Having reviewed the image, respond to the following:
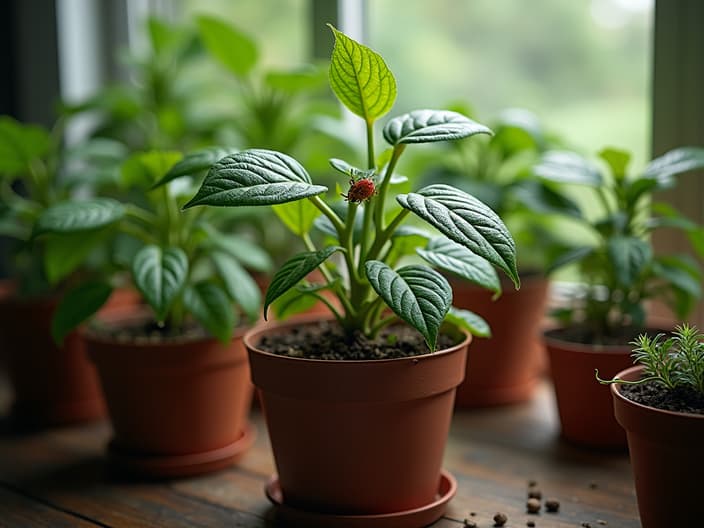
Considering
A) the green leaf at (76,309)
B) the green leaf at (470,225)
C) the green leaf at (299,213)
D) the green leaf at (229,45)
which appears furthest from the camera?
the green leaf at (229,45)

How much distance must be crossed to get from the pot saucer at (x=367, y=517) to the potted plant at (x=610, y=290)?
288 mm

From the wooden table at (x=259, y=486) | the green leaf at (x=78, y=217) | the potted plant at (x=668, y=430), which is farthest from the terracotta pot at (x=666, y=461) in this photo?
the green leaf at (x=78, y=217)

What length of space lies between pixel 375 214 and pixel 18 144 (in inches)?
28.6

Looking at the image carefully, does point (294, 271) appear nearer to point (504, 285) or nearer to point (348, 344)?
point (348, 344)

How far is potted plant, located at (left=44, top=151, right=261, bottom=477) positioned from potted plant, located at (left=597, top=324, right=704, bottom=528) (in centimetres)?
57

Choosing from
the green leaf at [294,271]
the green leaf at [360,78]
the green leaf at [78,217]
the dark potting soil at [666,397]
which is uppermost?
the green leaf at [360,78]

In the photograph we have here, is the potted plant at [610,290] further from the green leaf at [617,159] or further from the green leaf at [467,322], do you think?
the green leaf at [467,322]

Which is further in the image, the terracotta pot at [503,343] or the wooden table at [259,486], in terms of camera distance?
the terracotta pot at [503,343]

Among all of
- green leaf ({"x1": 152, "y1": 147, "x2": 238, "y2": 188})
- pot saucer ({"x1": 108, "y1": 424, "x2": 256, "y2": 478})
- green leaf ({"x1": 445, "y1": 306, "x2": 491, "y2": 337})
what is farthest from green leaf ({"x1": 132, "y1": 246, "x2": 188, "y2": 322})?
green leaf ({"x1": 445, "y1": 306, "x2": 491, "y2": 337})

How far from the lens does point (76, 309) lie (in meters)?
1.18

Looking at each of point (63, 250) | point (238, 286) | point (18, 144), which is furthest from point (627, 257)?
point (18, 144)

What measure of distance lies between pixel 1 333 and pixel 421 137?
3.19 ft

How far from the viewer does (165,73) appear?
1.80 metres

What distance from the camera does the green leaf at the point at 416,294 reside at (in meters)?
0.84
